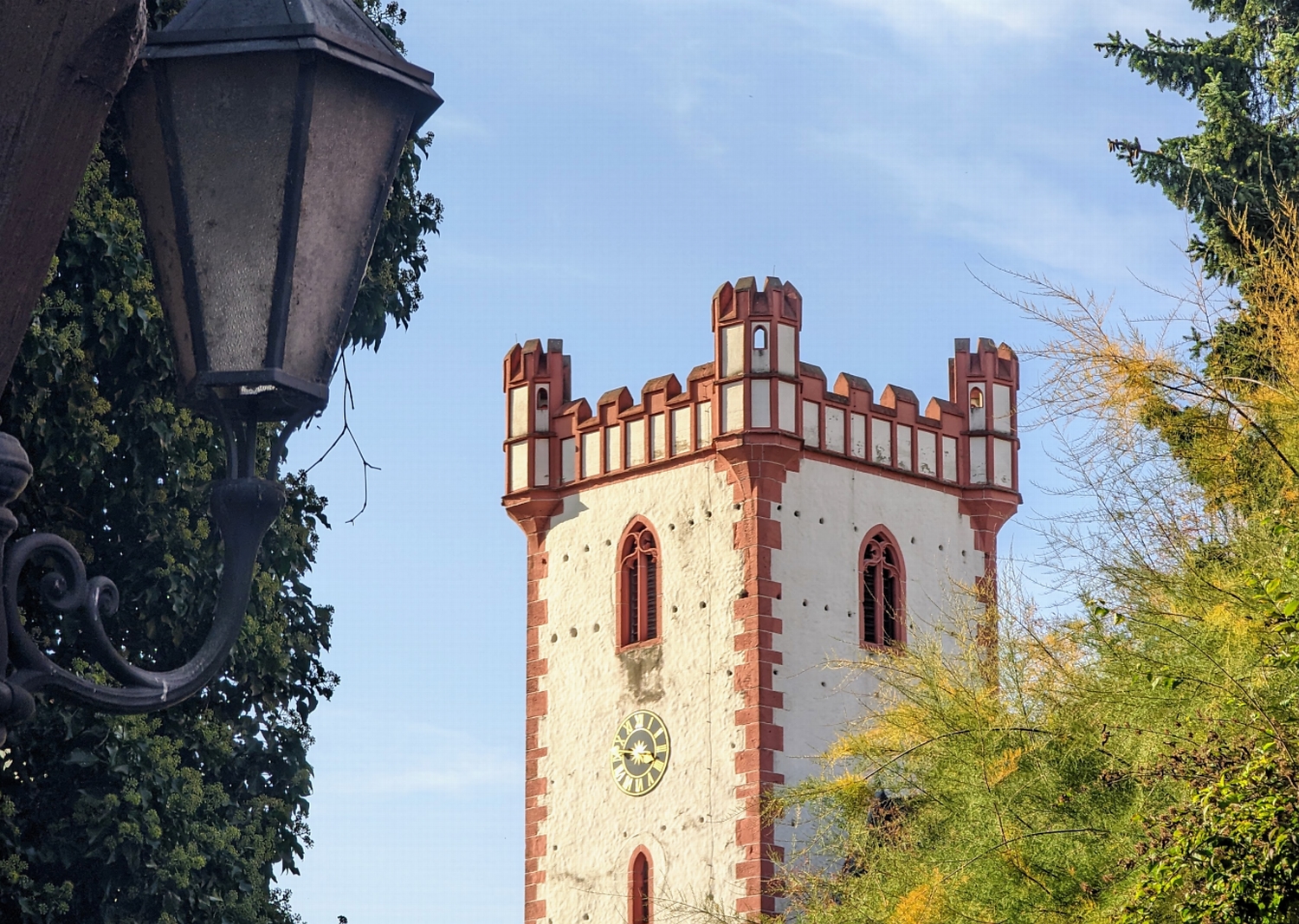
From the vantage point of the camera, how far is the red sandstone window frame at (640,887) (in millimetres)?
35188

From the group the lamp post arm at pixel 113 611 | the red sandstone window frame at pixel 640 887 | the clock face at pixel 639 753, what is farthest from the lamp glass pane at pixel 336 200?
the red sandstone window frame at pixel 640 887

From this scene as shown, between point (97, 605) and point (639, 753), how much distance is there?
106 feet

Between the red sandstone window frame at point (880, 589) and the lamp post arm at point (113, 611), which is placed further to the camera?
the red sandstone window frame at point (880, 589)

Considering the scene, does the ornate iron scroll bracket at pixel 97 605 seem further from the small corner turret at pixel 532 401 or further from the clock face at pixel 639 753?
the small corner turret at pixel 532 401

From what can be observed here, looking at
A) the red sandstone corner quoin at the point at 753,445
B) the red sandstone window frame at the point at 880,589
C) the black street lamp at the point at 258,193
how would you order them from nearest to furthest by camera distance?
1. the black street lamp at the point at 258,193
2. the red sandstone corner quoin at the point at 753,445
3. the red sandstone window frame at the point at 880,589

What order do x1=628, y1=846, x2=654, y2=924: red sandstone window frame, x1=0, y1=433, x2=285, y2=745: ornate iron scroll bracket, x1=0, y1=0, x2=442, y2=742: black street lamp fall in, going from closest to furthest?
x1=0, y1=433, x2=285, y2=745: ornate iron scroll bracket → x1=0, y1=0, x2=442, y2=742: black street lamp → x1=628, y1=846, x2=654, y2=924: red sandstone window frame

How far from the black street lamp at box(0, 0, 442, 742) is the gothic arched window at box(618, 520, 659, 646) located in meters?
32.1

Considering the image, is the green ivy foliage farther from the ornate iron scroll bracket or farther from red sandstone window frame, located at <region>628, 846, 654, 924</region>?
red sandstone window frame, located at <region>628, 846, 654, 924</region>

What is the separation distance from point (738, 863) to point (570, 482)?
7.98 meters

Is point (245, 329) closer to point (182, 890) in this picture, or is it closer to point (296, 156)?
point (296, 156)

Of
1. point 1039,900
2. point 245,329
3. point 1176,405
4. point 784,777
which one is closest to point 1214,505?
point 1176,405

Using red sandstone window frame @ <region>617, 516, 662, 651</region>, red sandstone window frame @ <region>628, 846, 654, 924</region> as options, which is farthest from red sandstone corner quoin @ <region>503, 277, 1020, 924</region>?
red sandstone window frame @ <region>628, 846, 654, 924</region>

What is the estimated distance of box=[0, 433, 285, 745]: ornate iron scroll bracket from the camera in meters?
3.41

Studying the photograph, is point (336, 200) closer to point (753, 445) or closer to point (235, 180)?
point (235, 180)
